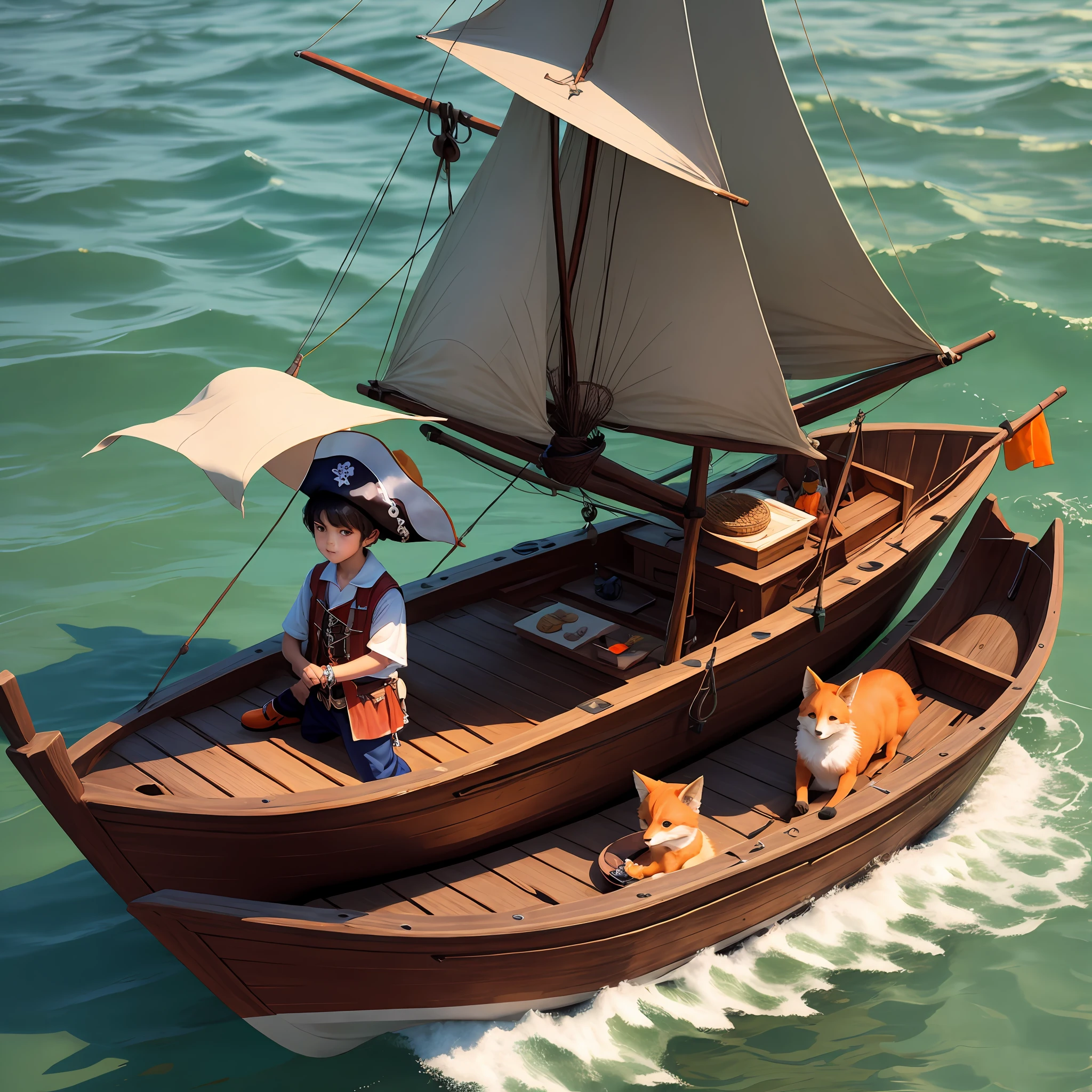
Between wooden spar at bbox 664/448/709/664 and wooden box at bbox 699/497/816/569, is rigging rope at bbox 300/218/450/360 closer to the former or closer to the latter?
wooden spar at bbox 664/448/709/664

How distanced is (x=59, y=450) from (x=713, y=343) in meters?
8.71

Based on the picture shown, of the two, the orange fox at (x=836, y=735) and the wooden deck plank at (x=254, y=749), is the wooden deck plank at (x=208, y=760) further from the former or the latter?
the orange fox at (x=836, y=735)

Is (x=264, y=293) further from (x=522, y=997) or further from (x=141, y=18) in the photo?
(x=141, y=18)

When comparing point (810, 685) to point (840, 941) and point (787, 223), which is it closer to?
point (840, 941)

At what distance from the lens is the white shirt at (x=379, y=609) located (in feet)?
16.9

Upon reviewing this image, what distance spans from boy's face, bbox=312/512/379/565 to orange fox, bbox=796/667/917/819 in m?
Answer: 2.48

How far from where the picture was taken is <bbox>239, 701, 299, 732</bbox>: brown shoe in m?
5.61

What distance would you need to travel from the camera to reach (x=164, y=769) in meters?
5.24

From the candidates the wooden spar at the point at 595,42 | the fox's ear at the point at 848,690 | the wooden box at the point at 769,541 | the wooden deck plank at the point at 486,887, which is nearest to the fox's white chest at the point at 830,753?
the fox's ear at the point at 848,690

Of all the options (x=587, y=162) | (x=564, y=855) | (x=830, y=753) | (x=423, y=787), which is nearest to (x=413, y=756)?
(x=423, y=787)

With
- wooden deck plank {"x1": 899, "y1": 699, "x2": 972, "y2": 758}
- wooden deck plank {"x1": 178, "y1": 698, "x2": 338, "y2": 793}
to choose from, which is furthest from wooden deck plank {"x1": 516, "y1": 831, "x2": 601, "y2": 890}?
wooden deck plank {"x1": 899, "y1": 699, "x2": 972, "y2": 758}

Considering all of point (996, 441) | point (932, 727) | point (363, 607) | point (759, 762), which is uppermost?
point (996, 441)

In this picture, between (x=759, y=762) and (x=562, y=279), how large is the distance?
3008 millimetres

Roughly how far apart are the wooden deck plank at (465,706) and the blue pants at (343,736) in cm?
→ 54
